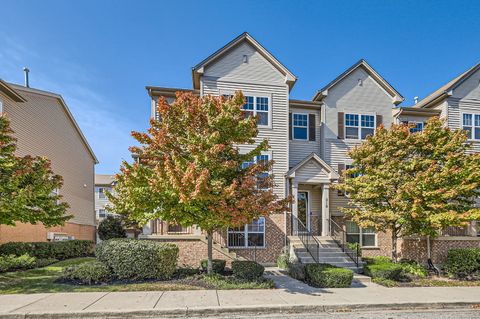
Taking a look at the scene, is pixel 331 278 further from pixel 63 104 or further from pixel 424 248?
pixel 63 104

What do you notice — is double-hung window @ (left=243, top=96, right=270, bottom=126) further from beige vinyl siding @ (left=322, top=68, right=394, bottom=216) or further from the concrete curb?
the concrete curb

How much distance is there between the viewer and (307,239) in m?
13.8

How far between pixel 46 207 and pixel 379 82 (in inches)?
700

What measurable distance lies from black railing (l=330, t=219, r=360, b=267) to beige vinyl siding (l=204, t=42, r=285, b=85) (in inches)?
321

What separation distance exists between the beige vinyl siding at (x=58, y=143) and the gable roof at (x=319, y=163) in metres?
14.2

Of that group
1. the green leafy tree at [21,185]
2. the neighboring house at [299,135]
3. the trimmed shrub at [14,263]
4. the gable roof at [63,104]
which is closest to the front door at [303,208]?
the neighboring house at [299,135]

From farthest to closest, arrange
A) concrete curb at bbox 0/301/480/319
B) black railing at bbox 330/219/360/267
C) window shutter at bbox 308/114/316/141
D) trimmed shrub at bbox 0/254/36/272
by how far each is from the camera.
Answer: window shutter at bbox 308/114/316/141
black railing at bbox 330/219/360/267
trimmed shrub at bbox 0/254/36/272
concrete curb at bbox 0/301/480/319

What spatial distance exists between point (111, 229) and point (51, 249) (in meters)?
4.69

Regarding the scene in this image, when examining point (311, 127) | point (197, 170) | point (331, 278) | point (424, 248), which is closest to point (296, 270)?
point (331, 278)

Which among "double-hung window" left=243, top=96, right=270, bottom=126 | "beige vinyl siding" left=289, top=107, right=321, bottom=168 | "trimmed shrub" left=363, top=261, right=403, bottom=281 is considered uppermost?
"double-hung window" left=243, top=96, right=270, bottom=126

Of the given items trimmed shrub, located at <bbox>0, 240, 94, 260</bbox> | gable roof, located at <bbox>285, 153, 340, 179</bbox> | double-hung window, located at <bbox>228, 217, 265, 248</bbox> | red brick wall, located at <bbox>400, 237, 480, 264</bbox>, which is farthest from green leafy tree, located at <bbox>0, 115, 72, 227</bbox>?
red brick wall, located at <bbox>400, 237, 480, 264</bbox>

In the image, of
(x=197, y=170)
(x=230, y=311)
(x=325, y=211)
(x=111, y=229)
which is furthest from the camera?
(x=111, y=229)

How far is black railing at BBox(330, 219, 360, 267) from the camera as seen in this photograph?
1305cm

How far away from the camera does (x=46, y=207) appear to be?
10609mm
